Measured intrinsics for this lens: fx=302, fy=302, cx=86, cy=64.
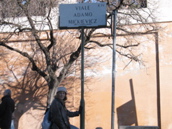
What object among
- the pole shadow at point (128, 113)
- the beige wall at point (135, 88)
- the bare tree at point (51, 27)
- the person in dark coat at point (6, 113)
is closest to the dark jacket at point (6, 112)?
the person in dark coat at point (6, 113)

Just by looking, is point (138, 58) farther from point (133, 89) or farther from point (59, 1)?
point (59, 1)

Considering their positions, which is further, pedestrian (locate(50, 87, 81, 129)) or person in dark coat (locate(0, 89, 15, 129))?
person in dark coat (locate(0, 89, 15, 129))

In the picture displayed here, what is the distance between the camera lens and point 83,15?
15.8 feet

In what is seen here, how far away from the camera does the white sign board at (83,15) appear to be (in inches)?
189

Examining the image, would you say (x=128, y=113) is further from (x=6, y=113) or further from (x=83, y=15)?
(x=83, y=15)

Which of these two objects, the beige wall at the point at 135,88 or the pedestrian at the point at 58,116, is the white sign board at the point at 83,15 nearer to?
the pedestrian at the point at 58,116

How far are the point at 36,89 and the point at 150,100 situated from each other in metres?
4.65

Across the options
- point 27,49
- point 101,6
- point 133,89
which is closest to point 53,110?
point 101,6

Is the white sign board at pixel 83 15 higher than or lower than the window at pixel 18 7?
lower

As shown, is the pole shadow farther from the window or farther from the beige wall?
the window

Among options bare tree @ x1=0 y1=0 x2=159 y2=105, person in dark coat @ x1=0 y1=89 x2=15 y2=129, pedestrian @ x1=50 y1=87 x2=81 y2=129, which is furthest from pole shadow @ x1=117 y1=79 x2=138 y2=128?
pedestrian @ x1=50 y1=87 x2=81 y2=129

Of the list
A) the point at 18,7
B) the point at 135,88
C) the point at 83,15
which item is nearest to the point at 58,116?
the point at 83,15

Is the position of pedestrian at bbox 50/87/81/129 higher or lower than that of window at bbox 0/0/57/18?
lower

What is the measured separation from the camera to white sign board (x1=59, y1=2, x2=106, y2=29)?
15.7 feet
